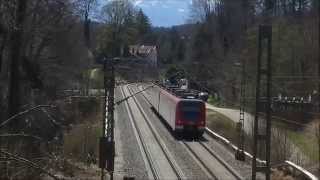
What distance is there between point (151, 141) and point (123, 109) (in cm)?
2446

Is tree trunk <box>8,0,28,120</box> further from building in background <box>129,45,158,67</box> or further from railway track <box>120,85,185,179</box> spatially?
building in background <box>129,45,158,67</box>

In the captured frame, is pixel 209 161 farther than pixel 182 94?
No

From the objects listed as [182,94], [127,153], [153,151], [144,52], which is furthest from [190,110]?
[127,153]

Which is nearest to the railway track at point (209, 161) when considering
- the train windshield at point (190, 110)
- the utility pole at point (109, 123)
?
the train windshield at point (190, 110)

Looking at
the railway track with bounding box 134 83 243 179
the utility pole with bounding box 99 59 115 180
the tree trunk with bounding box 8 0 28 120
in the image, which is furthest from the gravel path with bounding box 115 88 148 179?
the tree trunk with bounding box 8 0 28 120

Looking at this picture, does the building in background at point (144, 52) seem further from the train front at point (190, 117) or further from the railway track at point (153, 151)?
the train front at point (190, 117)

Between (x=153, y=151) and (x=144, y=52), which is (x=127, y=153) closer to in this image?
(x=153, y=151)

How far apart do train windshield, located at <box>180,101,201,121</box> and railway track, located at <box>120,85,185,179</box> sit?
2.58 metres

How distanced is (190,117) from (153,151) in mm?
7226

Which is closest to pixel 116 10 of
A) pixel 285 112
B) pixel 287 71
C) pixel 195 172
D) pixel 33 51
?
pixel 33 51

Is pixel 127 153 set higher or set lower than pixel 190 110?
lower

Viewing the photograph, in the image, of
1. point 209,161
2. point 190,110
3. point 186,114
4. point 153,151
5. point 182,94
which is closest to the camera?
point 209,161

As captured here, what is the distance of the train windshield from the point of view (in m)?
45.7

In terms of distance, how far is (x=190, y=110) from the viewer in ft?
152
